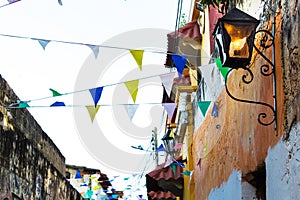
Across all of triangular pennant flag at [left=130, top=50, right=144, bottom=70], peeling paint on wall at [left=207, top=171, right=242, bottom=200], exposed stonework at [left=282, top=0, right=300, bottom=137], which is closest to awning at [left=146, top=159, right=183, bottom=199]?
peeling paint on wall at [left=207, top=171, right=242, bottom=200]

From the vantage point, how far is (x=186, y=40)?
11.5 m

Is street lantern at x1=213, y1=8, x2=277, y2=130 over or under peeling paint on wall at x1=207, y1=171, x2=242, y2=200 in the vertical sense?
over

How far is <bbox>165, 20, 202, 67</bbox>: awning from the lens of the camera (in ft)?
37.3

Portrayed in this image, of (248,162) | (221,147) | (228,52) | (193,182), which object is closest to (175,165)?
(193,182)

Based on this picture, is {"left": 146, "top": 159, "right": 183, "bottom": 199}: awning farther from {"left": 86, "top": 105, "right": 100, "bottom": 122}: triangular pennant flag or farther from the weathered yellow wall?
{"left": 86, "top": 105, "right": 100, "bottom": 122}: triangular pennant flag

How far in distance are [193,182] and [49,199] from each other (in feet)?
13.9

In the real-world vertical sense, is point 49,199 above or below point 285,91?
below

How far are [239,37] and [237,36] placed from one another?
0.7 inches

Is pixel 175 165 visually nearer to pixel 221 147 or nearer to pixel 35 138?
pixel 35 138

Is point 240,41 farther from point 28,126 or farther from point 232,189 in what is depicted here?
point 28,126

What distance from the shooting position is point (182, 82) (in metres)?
13.2

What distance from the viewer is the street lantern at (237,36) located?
15.6 ft

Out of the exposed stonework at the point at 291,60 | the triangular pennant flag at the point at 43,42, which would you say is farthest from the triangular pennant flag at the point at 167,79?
the exposed stonework at the point at 291,60

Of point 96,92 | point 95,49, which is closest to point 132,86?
point 96,92
